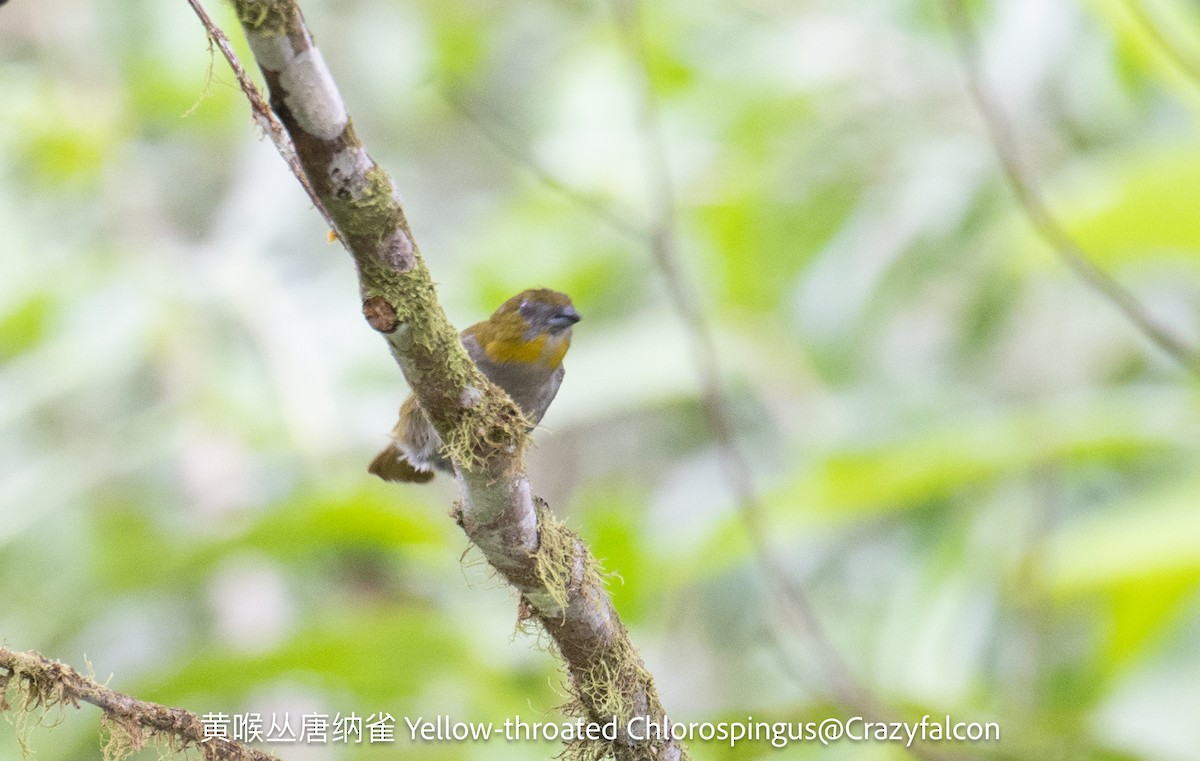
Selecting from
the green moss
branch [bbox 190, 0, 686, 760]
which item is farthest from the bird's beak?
the green moss

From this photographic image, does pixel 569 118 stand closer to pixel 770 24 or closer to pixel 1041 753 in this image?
pixel 770 24

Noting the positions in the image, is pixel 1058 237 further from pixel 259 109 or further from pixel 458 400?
pixel 259 109

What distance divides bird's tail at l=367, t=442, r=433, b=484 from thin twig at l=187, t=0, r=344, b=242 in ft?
6.08

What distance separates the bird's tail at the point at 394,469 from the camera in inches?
148

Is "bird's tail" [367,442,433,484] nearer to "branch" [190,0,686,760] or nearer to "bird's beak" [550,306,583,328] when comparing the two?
"bird's beak" [550,306,583,328]

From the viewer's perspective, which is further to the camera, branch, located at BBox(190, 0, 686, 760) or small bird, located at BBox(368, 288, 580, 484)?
small bird, located at BBox(368, 288, 580, 484)

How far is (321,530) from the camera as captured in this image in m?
3.84

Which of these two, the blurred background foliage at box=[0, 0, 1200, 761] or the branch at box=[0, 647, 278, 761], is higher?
the blurred background foliage at box=[0, 0, 1200, 761]

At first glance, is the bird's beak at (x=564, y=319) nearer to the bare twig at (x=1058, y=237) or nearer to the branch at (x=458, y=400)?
the bare twig at (x=1058, y=237)

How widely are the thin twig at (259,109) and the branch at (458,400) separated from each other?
5 cm

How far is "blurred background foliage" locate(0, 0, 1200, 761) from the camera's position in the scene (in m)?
3.72

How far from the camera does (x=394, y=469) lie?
150 inches

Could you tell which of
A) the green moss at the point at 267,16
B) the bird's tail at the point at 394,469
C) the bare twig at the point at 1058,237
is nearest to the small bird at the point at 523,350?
the bird's tail at the point at 394,469

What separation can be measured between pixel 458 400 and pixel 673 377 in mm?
3149
